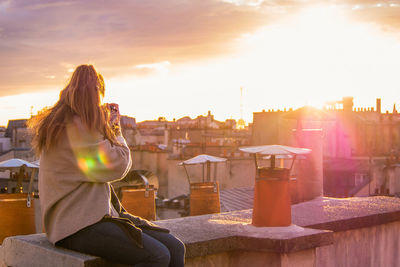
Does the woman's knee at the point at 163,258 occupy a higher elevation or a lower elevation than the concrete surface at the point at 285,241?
higher

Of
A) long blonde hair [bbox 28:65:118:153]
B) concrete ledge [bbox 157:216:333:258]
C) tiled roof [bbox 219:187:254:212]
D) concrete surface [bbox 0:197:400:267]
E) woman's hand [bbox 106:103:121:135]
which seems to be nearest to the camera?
long blonde hair [bbox 28:65:118:153]

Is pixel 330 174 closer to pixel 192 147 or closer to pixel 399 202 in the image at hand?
pixel 192 147

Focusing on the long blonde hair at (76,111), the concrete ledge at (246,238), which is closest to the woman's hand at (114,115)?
the long blonde hair at (76,111)

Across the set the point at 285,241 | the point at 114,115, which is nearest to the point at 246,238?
the point at 285,241

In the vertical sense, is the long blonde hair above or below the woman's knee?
above

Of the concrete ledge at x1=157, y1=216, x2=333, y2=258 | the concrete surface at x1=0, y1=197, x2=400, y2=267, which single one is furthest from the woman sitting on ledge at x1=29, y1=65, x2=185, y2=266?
the concrete ledge at x1=157, y1=216, x2=333, y2=258

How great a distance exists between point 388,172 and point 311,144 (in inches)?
958

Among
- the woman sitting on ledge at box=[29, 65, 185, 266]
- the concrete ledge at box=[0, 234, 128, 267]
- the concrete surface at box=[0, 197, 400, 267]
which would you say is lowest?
the concrete surface at box=[0, 197, 400, 267]

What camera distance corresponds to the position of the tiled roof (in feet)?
57.6

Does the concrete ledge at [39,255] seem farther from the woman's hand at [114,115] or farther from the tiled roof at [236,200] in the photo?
the tiled roof at [236,200]

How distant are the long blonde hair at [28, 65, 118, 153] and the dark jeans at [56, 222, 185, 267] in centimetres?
50

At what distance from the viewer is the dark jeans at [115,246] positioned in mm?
2896

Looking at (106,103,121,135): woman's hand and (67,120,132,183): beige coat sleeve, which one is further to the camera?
(106,103,121,135): woman's hand

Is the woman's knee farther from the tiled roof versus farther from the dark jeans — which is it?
the tiled roof
